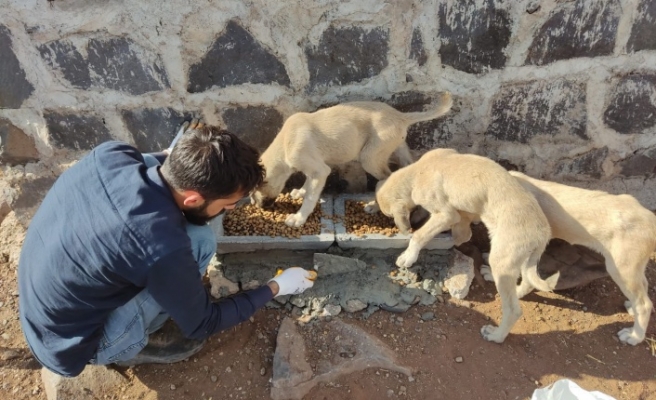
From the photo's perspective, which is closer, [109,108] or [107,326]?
[107,326]

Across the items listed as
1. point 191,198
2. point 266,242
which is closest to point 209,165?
point 191,198

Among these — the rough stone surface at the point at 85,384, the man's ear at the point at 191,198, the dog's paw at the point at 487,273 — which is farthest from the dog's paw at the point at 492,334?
the rough stone surface at the point at 85,384

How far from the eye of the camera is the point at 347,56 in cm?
337

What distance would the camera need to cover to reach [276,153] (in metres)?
3.61

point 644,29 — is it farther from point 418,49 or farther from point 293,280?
point 293,280

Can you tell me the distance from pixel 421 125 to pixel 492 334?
5.12 feet

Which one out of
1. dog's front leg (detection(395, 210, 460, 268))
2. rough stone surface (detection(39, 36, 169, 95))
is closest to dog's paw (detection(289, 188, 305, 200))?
dog's front leg (detection(395, 210, 460, 268))

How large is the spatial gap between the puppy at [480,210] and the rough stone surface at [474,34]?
62 cm

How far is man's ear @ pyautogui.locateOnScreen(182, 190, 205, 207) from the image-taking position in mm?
2305

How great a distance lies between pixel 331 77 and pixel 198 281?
1757mm

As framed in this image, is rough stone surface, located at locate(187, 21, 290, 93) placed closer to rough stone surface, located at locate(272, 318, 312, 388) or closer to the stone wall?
the stone wall

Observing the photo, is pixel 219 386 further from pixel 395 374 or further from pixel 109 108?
pixel 109 108

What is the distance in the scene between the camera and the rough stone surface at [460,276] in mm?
3418

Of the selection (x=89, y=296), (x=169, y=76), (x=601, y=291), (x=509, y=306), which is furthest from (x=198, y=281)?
(x=601, y=291)
